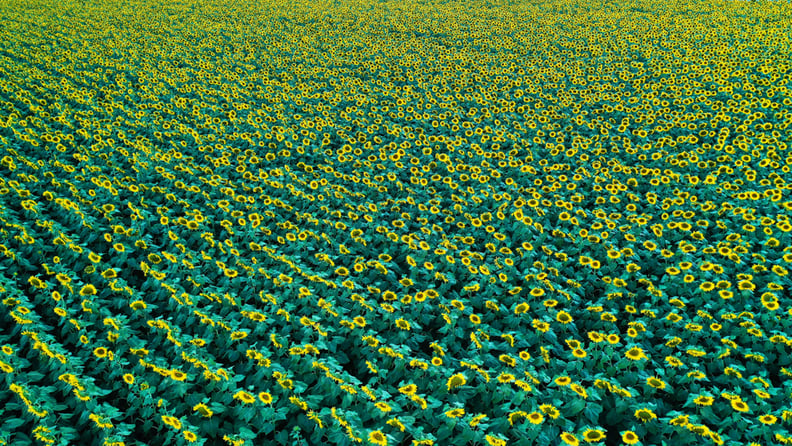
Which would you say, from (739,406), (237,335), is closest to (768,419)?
(739,406)

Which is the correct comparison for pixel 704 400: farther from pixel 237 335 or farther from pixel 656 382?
pixel 237 335

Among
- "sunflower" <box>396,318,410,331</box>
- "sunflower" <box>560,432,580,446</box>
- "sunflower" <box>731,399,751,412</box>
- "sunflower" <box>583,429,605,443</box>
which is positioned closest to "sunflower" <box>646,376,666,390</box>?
"sunflower" <box>731,399,751,412</box>

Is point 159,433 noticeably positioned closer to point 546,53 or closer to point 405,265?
point 405,265

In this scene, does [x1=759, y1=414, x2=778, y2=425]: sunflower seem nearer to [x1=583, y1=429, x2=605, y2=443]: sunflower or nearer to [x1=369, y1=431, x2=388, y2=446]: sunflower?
[x1=583, y1=429, x2=605, y2=443]: sunflower

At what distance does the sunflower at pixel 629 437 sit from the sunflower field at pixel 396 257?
17mm

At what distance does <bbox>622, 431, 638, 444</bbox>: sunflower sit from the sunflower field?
0.06 feet

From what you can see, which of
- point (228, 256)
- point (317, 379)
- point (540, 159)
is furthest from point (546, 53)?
point (317, 379)

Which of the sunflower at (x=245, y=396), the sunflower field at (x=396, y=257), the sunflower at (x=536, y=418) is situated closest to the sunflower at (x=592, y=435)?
the sunflower field at (x=396, y=257)

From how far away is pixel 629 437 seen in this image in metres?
3.05

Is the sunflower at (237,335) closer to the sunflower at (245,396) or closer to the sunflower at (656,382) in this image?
the sunflower at (245,396)

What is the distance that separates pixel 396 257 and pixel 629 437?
2823mm

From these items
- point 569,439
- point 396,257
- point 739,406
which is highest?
point 739,406

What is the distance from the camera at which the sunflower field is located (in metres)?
3.28

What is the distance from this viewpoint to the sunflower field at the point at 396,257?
328 cm
